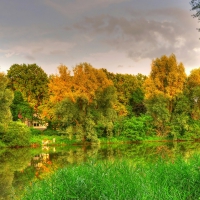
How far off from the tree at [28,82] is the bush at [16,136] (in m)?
11.3

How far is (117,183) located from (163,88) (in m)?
34.7

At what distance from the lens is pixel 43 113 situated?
1585 inches

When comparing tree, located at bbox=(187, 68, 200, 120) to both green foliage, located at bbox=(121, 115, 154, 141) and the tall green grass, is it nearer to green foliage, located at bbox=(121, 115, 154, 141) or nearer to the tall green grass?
green foliage, located at bbox=(121, 115, 154, 141)

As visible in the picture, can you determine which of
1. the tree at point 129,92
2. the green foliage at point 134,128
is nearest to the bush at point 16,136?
the green foliage at point 134,128

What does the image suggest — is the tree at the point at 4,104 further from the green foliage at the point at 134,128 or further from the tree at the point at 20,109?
the green foliage at the point at 134,128

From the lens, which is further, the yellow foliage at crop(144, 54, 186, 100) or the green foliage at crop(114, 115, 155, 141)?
the yellow foliage at crop(144, 54, 186, 100)

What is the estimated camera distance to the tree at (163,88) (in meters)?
39.6

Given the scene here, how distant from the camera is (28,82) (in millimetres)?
45344

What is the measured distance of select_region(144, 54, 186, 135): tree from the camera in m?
39.6

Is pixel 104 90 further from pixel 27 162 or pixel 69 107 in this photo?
pixel 27 162

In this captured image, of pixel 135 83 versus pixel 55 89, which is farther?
pixel 135 83

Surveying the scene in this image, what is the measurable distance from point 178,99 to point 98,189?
35.8 meters

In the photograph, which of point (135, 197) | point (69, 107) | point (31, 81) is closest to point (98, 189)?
point (135, 197)

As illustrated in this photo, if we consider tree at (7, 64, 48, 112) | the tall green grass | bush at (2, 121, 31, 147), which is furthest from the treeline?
the tall green grass
